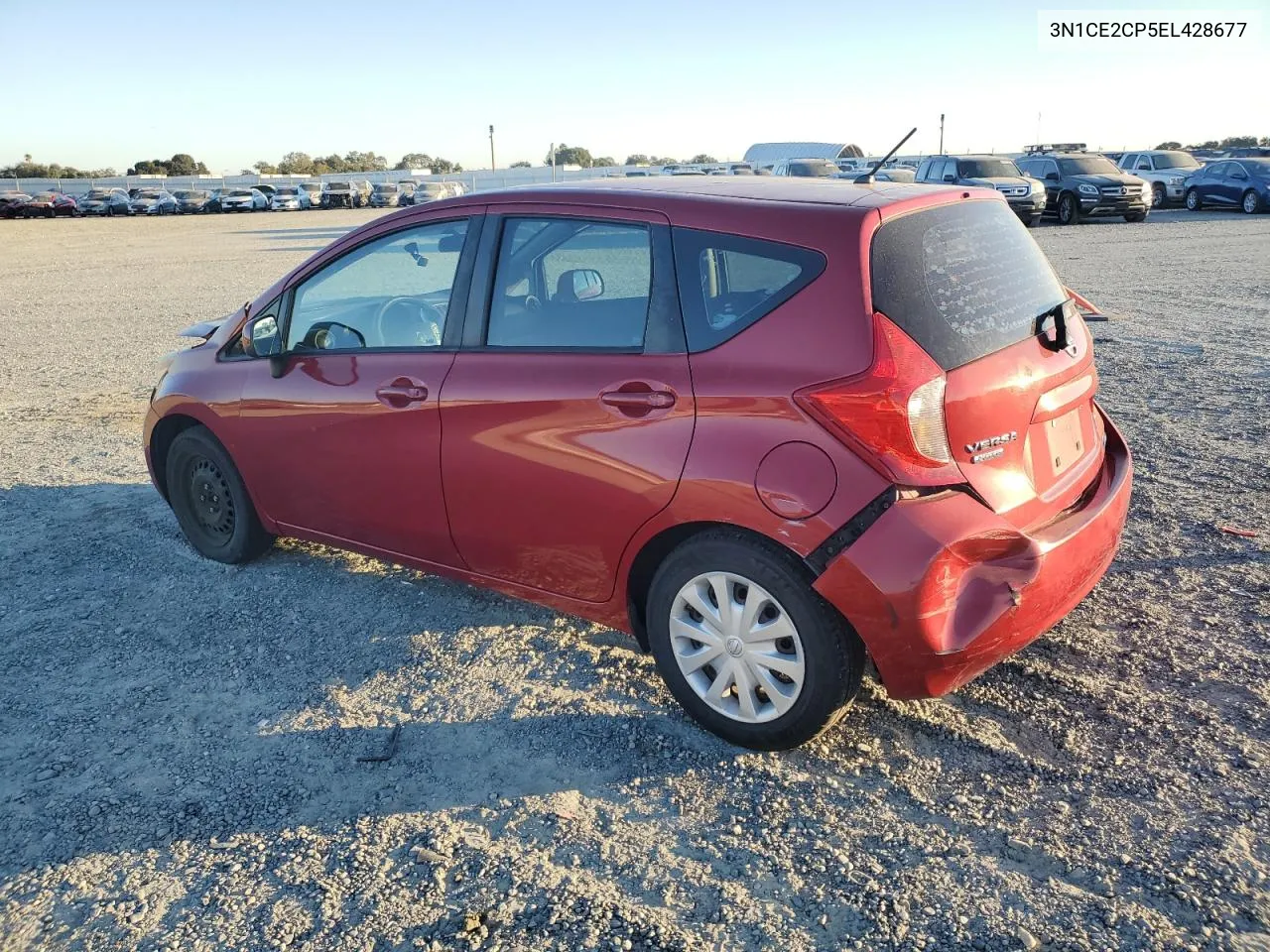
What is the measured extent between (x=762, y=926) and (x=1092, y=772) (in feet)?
4.16

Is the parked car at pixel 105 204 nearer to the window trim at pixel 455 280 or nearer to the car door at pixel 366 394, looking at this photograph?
the car door at pixel 366 394

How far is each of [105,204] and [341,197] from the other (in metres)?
15.1

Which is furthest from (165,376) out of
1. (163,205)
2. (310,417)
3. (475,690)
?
(163,205)

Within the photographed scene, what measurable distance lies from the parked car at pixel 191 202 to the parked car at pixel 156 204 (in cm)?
36

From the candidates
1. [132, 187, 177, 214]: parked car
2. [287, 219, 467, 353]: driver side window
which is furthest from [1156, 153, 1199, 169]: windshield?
[132, 187, 177, 214]: parked car

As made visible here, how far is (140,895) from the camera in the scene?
2732 millimetres

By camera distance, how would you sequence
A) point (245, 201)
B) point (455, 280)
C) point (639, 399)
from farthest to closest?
1. point (245, 201)
2. point (455, 280)
3. point (639, 399)

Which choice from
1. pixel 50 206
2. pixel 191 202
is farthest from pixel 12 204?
pixel 191 202

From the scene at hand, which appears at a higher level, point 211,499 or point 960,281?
point 960,281

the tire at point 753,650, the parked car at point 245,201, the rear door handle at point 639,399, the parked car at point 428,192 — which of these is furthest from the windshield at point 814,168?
the parked car at point 245,201

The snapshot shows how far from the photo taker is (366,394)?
4090mm

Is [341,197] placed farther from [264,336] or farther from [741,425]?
[741,425]

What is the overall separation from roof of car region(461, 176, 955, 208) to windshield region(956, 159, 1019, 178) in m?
22.7

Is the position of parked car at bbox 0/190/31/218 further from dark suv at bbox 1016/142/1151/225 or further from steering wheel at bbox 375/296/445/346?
steering wheel at bbox 375/296/445/346
